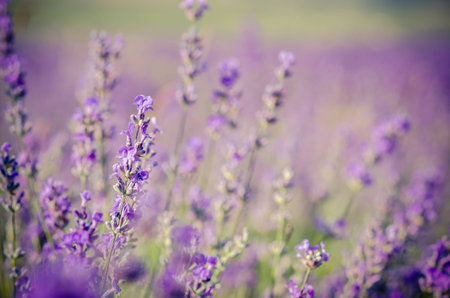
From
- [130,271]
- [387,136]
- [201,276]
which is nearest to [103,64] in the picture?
[130,271]

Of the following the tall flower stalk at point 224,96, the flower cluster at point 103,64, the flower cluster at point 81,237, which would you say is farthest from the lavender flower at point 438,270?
the flower cluster at point 103,64

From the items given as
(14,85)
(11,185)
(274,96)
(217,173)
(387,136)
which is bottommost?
(217,173)

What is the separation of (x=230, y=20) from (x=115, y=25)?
407 inches

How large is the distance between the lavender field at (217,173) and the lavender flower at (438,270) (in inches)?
0.7

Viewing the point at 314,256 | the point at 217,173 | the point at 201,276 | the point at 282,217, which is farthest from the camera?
the point at 217,173

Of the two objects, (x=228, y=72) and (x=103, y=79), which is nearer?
(x=103, y=79)

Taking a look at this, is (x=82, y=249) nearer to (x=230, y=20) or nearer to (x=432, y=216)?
(x=432, y=216)

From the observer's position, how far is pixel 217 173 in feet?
19.5

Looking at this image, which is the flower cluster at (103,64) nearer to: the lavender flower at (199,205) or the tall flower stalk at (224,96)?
the tall flower stalk at (224,96)

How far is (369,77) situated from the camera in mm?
11797

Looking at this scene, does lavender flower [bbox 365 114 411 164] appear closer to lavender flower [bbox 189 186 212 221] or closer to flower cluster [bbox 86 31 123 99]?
lavender flower [bbox 189 186 212 221]

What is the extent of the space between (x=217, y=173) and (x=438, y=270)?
4.05 metres

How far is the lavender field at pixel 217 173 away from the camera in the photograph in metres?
1.68

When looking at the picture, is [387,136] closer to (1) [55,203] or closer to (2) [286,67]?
(2) [286,67]
